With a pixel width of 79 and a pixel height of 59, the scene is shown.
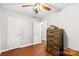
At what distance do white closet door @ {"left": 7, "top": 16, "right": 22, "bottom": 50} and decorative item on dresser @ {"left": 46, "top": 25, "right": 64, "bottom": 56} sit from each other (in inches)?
18.8

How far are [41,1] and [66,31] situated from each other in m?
0.60

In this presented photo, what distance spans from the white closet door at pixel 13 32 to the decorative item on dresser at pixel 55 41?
479 millimetres

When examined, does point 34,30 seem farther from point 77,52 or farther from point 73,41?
point 77,52

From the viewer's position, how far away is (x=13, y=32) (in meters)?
1.54

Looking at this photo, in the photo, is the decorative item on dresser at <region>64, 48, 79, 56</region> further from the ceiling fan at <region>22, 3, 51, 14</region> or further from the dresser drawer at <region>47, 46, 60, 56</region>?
the ceiling fan at <region>22, 3, 51, 14</region>

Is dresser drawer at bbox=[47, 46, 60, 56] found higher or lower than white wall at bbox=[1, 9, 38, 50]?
lower

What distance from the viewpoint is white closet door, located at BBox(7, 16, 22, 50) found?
4.95 feet

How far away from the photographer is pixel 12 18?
1502mm

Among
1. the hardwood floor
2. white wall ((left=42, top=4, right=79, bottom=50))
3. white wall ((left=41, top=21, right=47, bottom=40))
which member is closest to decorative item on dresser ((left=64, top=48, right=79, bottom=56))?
white wall ((left=42, top=4, right=79, bottom=50))

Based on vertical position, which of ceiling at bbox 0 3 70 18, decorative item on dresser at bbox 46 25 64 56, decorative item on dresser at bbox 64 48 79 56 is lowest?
decorative item on dresser at bbox 64 48 79 56

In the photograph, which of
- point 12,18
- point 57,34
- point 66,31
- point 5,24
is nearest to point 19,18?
point 12,18

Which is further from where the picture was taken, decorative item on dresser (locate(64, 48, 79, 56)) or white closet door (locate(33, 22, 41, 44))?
white closet door (locate(33, 22, 41, 44))

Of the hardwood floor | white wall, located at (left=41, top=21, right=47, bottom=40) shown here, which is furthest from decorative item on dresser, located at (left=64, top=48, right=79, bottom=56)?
white wall, located at (left=41, top=21, right=47, bottom=40)

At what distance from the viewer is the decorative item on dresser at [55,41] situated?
1.51 metres
